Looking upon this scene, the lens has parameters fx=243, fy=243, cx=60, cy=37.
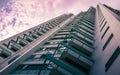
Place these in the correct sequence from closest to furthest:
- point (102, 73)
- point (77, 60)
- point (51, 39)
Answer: point (102, 73) < point (77, 60) < point (51, 39)

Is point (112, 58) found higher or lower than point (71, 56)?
higher

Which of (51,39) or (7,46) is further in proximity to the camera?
(51,39)

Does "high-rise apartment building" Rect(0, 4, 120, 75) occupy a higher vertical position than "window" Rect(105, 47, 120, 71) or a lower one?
lower

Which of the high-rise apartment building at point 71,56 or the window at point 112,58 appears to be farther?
the high-rise apartment building at point 71,56

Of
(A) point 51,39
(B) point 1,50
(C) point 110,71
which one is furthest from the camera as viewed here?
(A) point 51,39

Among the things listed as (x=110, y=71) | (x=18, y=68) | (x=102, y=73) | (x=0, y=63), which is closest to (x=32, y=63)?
(x=18, y=68)

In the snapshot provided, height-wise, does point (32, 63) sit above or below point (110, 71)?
below

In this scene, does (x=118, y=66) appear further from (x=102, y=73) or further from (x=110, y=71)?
(x=102, y=73)

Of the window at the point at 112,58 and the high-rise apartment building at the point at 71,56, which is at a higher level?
the window at the point at 112,58

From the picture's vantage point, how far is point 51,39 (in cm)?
3809

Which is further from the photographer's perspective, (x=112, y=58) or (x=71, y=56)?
(x=71, y=56)

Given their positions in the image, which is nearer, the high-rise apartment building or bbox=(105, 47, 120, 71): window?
bbox=(105, 47, 120, 71): window

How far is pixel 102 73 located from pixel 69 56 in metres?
7.84

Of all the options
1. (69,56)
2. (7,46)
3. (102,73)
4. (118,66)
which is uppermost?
(118,66)
